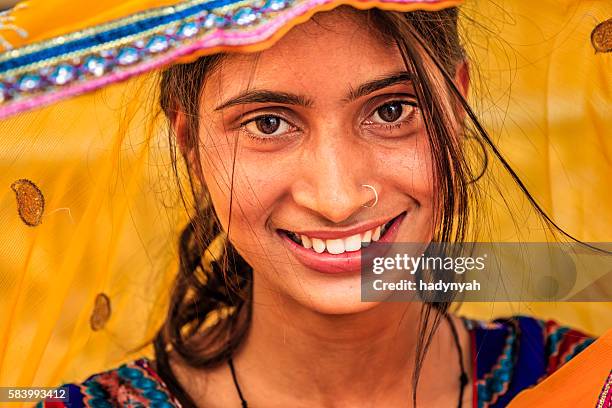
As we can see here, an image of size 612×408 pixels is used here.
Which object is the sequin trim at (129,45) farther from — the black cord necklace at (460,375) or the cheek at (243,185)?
the black cord necklace at (460,375)

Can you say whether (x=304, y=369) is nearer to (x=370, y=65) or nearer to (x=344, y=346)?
(x=344, y=346)

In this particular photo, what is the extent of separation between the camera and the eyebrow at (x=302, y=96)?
53.8 inches

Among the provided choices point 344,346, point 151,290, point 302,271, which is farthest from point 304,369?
point 151,290

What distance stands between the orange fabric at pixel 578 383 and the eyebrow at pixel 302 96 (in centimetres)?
55

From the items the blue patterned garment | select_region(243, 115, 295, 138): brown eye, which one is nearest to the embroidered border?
the blue patterned garment

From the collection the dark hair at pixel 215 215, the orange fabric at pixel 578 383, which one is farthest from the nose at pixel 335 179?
the orange fabric at pixel 578 383

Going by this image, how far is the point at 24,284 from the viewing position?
1539 mm

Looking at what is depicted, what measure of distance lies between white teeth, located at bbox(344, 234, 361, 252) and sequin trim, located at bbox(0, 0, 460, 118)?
14.8 inches

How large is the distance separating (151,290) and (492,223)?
2.40 feet

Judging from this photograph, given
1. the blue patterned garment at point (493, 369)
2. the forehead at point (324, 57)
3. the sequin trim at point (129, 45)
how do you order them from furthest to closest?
the blue patterned garment at point (493, 369) → the forehead at point (324, 57) → the sequin trim at point (129, 45)

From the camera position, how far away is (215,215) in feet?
5.38

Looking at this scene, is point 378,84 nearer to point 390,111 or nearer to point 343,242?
point 390,111

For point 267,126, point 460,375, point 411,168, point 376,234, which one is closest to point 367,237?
point 376,234

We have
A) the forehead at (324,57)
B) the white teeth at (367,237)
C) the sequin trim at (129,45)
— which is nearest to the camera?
the sequin trim at (129,45)
